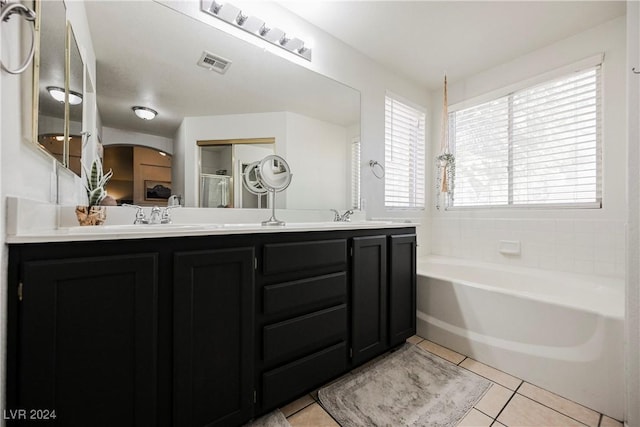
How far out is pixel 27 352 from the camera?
73 centimetres

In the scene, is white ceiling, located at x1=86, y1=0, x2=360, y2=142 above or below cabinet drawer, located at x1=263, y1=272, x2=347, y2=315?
above

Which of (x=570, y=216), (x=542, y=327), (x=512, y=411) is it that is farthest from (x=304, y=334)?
(x=570, y=216)

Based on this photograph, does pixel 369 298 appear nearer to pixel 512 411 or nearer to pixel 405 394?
pixel 405 394

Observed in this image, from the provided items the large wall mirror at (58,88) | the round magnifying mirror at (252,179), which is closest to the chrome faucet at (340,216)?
the round magnifying mirror at (252,179)

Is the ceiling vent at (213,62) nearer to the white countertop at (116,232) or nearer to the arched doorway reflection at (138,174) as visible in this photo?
the arched doorway reflection at (138,174)

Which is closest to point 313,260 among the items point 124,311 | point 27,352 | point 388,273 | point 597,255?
point 388,273

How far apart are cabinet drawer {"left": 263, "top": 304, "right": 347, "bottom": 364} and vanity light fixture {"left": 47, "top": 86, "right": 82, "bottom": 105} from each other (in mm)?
1251

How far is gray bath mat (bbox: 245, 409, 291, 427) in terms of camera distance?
1.25 m

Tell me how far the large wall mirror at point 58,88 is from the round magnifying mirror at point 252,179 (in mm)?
862

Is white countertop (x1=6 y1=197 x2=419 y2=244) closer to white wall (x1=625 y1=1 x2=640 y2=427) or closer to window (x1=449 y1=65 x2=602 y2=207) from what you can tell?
white wall (x1=625 y1=1 x2=640 y2=427)

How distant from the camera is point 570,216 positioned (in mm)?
2248

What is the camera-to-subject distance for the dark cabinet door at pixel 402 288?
1806mm

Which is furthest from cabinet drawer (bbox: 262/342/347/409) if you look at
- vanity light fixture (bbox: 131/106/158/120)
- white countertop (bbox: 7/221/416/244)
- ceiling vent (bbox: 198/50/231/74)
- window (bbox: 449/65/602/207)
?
window (bbox: 449/65/602/207)

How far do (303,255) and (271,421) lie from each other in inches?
31.8
